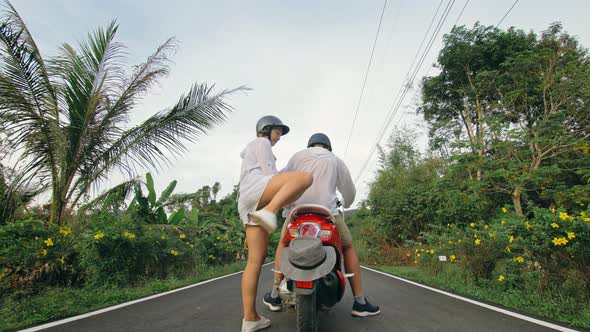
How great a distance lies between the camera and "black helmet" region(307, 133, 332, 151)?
322cm

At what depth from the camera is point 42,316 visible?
3064 mm

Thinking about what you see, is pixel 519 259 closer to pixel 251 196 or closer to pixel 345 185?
pixel 345 185

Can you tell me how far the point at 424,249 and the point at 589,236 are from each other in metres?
5.66

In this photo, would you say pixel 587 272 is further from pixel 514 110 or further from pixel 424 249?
pixel 514 110

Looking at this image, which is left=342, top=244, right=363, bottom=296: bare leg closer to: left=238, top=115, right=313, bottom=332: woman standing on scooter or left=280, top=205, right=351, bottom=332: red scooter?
left=280, top=205, right=351, bottom=332: red scooter

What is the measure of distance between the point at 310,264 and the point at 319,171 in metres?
1.03

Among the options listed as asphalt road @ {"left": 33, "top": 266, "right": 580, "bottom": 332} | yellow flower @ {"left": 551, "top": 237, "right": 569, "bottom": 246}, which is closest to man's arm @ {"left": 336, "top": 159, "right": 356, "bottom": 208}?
asphalt road @ {"left": 33, "top": 266, "right": 580, "bottom": 332}

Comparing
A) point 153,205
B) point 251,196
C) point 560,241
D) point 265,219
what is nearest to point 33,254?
point 251,196

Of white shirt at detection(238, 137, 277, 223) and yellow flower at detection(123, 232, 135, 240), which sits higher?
white shirt at detection(238, 137, 277, 223)

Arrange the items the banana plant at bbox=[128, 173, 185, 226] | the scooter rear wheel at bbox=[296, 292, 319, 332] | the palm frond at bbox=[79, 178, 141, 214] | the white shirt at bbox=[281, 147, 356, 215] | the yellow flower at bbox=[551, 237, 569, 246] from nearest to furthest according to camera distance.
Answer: the scooter rear wheel at bbox=[296, 292, 319, 332]
the white shirt at bbox=[281, 147, 356, 215]
the yellow flower at bbox=[551, 237, 569, 246]
the palm frond at bbox=[79, 178, 141, 214]
the banana plant at bbox=[128, 173, 185, 226]

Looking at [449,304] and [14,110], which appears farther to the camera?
[14,110]

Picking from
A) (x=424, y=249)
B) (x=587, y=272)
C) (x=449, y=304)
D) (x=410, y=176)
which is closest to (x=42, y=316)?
(x=449, y=304)

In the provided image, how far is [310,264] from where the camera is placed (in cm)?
215

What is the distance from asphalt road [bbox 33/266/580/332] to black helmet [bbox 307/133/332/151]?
65.9 inches
